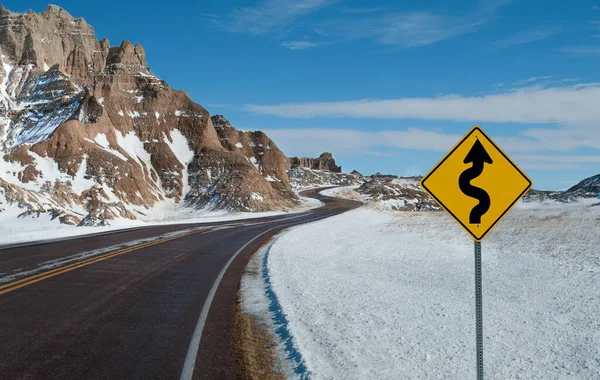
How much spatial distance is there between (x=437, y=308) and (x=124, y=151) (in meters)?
61.3

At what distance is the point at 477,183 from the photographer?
5176 mm

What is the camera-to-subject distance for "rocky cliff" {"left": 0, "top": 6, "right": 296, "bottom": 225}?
48688mm

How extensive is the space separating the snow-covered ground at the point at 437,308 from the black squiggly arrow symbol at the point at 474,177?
6.74 feet

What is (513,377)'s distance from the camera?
5.77m

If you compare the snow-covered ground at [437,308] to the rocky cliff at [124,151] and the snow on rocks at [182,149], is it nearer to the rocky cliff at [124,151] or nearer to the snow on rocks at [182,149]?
the rocky cliff at [124,151]

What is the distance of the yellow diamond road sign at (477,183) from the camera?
509cm

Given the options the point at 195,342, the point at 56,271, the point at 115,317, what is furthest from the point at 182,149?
the point at 195,342

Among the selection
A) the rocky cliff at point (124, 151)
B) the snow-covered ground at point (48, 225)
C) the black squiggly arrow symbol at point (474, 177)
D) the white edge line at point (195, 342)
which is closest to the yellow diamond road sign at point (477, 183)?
the black squiggly arrow symbol at point (474, 177)

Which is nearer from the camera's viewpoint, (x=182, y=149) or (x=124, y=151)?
(x=124, y=151)

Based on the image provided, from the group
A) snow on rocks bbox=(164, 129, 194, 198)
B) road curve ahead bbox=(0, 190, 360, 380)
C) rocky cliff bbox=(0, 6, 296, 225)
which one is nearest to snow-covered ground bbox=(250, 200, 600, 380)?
road curve ahead bbox=(0, 190, 360, 380)

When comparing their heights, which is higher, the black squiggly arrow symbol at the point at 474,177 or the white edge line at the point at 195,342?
the black squiggly arrow symbol at the point at 474,177

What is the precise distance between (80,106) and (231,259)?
59.7 meters

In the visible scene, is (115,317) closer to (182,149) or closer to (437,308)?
(437,308)

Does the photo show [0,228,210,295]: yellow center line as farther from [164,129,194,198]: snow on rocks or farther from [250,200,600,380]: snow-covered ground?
[164,129,194,198]: snow on rocks
